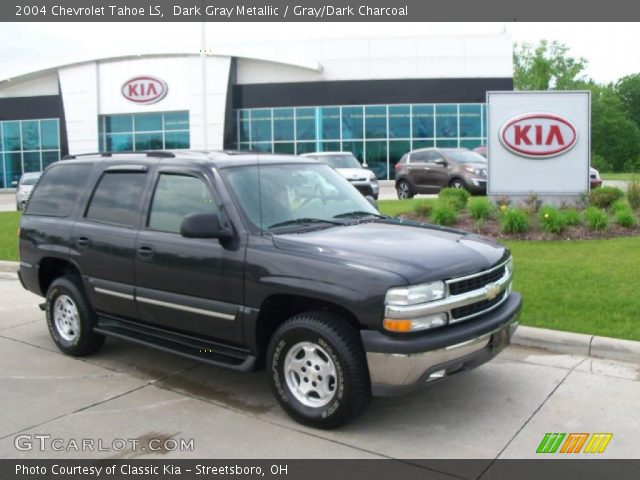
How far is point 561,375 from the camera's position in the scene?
5430 mm

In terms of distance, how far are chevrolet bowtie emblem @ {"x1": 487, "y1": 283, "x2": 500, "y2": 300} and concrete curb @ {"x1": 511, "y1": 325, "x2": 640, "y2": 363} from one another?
1614 mm

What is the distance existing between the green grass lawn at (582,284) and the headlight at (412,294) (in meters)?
2.59

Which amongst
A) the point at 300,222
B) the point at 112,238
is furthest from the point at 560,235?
the point at 112,238

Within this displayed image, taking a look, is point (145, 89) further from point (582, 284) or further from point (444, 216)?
point (582, 284)

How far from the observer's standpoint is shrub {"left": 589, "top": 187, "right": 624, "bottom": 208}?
477 inches

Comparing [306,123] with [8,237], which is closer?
[8,237]

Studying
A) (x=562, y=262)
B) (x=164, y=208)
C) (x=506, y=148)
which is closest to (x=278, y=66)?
(x=506, y=148)

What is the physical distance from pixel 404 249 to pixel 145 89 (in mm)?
38431

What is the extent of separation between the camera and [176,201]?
5297 mm

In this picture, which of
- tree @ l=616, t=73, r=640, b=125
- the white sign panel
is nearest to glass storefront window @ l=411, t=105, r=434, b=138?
the white sign panel

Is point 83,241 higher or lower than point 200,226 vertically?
lower

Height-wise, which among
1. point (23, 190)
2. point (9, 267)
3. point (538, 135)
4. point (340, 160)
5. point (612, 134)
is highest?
point (612, 134)

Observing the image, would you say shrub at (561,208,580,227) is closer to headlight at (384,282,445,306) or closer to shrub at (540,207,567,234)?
shrub at (540,207,567,234)

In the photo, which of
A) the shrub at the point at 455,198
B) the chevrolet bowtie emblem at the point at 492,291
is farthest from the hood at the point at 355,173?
the chevrolet bowtie emblem at the point at 492,291
